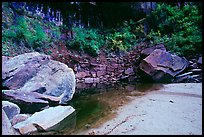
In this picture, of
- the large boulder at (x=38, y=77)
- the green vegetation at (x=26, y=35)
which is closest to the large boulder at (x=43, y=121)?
the large boulder at (x=38, y=77)

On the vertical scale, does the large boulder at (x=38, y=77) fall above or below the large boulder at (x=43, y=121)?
above

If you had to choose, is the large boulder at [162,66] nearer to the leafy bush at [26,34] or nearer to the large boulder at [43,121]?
the leafy bush at [26,34]

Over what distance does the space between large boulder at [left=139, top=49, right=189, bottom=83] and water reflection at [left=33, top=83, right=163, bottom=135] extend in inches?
55.4

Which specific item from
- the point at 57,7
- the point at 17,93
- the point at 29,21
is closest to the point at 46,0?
the point at 57,7

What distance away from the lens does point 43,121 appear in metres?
5.37

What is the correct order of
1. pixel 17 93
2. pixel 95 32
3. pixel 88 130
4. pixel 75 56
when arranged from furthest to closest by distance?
pixel 95 32
pixel 75 56
pixel 17 93
pixel 88 130

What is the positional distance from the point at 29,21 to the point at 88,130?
399 inches

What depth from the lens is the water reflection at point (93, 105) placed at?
5412mm

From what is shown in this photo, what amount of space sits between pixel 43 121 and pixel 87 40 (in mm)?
9962

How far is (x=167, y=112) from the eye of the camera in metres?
6.10

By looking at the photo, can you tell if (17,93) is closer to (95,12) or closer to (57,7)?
(57,7)

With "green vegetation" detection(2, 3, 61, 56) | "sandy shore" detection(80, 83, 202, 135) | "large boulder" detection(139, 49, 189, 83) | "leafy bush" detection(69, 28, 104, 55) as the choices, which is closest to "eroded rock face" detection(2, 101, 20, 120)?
"sandy shore" detection(80, 83, 202, 135)

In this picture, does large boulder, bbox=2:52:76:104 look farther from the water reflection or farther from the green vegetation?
the green vegetation

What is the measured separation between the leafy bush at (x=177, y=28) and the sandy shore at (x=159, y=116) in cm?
579
